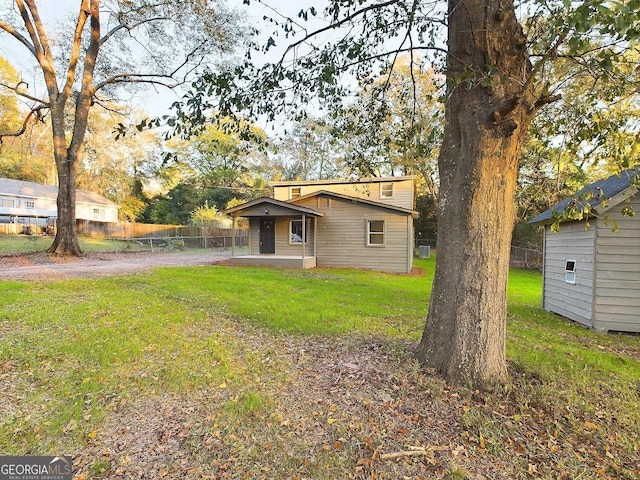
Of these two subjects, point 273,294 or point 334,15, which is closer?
point 334,15

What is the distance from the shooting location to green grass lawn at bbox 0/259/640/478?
2.34 metres

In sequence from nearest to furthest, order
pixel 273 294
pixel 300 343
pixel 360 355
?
pixel 360 355 → pixel 300 343 → pixel 273 294

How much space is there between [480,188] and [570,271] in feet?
19.5

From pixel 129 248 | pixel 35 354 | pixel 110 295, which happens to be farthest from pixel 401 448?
pixel 129 248

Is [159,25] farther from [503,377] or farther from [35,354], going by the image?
[503,377]

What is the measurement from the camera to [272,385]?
3256 millimetres

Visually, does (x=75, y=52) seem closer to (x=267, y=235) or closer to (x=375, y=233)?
(x=267, y=235)

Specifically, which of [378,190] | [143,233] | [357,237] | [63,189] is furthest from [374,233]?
[143,233]

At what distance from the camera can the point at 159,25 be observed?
44.8ft

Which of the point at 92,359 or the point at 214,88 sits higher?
the point at 214,88

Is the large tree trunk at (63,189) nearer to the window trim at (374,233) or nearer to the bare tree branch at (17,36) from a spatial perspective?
the bare tree branch at (17,36)

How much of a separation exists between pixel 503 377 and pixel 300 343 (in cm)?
246

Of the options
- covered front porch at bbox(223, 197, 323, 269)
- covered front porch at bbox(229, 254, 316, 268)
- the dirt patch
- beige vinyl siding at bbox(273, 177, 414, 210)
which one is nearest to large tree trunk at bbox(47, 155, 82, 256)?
the dirt patch

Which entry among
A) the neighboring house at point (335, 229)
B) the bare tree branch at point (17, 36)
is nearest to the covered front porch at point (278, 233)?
the neighboring house at point (335, 229)
